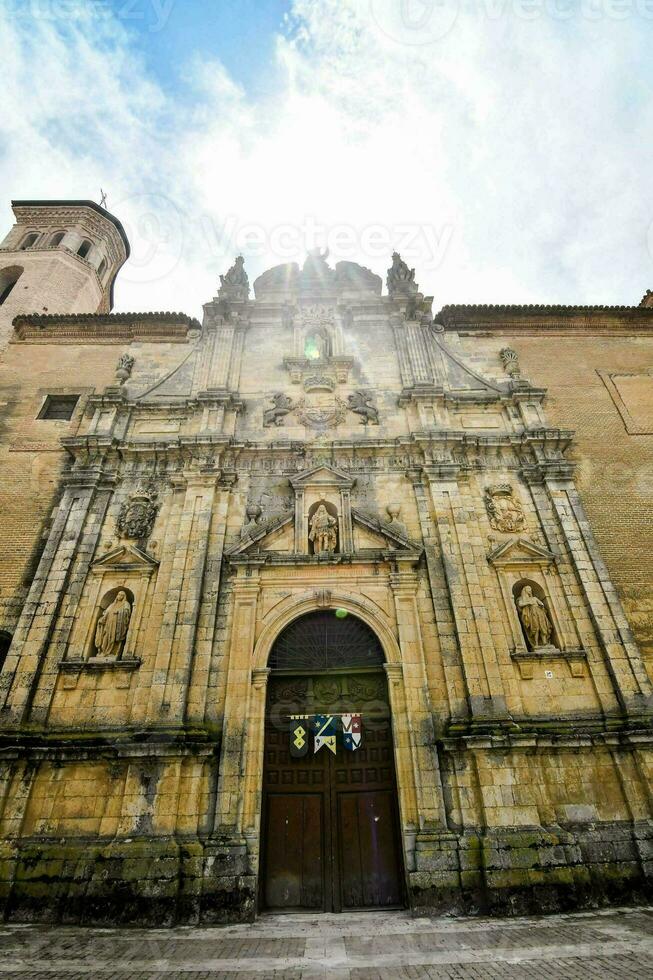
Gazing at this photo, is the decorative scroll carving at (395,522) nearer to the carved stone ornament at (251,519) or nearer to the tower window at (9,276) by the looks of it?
the carved stone ornament at (251,519)

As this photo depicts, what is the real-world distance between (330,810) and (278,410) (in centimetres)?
940

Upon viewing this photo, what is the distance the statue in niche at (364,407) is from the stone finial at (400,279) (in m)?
4.70

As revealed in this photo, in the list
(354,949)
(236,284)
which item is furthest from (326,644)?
(236,284)

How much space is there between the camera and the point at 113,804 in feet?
27.6

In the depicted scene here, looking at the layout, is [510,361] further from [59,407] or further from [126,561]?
[59,407]

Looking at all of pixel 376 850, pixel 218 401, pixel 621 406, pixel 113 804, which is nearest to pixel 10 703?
pixel 113 804

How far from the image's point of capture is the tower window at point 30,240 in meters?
22.4

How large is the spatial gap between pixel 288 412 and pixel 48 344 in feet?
28.9

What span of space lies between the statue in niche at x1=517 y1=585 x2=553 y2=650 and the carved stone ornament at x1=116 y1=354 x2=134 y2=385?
12401 millimetres

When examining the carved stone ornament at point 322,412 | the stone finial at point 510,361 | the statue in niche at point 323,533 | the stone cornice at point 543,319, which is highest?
the stone cornice at point 543,319

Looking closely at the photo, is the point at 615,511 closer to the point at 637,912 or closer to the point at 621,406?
the point at 621,406

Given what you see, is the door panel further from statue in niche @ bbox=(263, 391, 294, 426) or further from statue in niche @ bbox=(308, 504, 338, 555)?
statue in niche @ bbox=(263, 391, 294, 426)

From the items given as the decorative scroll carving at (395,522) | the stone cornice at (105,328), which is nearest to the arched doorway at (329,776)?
the decorative scroll carving at (395,522)

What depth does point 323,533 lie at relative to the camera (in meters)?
11.3
